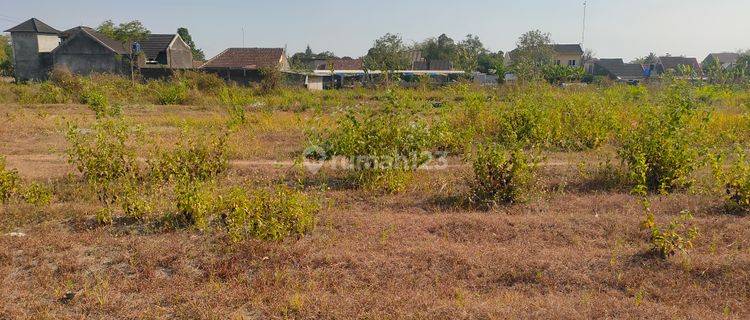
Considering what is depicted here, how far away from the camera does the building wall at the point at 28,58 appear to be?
34688mm

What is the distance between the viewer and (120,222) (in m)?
4.91

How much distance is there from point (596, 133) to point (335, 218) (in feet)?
17.7

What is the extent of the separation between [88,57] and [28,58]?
575cm

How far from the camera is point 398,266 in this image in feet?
12.8

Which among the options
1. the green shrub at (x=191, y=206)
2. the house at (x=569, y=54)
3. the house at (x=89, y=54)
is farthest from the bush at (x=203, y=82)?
the house at (x=569, y=54)

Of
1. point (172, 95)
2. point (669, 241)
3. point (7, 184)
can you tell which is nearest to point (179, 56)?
point (172, 95)

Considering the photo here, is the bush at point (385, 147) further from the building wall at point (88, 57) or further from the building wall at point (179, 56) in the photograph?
the building wall at point (179, 56)

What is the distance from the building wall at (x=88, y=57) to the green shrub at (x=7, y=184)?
29.2 m

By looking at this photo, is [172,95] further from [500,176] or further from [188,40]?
[188,40]

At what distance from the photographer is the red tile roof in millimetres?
34562

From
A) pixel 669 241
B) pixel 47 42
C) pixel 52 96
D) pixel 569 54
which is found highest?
pixel 569 54

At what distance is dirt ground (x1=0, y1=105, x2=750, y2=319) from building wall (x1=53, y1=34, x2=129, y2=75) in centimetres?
3015

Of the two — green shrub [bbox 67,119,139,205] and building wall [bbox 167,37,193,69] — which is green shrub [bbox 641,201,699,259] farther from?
building wall [bbox 167,37,193,69]

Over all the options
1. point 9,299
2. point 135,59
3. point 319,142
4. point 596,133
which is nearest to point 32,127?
point 319,142
